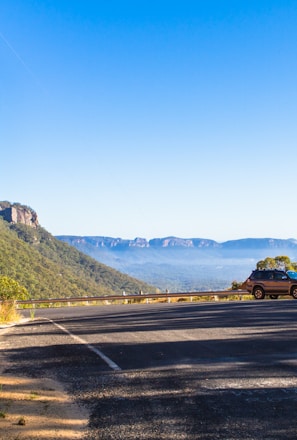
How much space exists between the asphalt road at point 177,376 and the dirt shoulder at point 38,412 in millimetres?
195

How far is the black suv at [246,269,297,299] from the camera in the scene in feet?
93.5

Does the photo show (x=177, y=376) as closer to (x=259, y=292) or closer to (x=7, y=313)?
(x=7, y=313)

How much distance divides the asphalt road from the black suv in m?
16.0

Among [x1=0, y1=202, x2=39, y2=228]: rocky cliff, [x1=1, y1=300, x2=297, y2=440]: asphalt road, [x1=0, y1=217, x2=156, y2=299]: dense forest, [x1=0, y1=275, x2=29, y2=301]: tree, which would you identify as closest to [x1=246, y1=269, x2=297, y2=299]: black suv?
[x1=1, y1=300, x2=297, y2=440]: asphalt road

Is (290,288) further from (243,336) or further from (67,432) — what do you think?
(67,432)

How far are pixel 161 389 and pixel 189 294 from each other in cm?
3058

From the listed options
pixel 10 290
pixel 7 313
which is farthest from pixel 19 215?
pixel 7 313

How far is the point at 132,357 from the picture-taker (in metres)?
8.88

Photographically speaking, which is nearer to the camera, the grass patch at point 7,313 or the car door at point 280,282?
the grass patch at point 7,313

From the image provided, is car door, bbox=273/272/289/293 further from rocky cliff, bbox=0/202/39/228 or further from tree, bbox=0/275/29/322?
rocky cliff, bbox=0/202/39/228

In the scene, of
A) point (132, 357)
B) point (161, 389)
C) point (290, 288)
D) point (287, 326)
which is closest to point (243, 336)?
point (287, 326)

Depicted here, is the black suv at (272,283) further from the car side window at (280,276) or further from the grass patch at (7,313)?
the grass patch at (7,313)

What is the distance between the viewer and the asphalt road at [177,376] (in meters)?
4.81

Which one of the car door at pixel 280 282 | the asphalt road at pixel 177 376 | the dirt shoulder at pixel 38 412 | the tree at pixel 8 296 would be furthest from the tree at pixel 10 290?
the dirt shoulder at pixel 38 412
